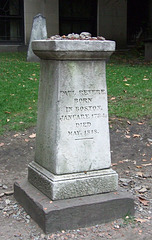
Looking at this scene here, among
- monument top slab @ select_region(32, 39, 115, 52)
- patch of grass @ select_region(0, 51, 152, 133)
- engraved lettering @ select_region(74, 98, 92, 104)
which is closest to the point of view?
monument top slab @ select_region(32, 39, 115, 52)

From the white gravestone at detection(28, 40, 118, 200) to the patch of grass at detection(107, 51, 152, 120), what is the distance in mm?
3467

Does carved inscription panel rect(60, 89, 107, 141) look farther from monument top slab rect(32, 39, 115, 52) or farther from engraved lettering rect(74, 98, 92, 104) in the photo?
monument top slab rect(32, 39, 115, 52)

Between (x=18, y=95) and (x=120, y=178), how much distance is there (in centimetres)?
411

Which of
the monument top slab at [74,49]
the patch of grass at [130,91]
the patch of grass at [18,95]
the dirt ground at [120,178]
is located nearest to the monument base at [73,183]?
the dirt ground at [120,178]

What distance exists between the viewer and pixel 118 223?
4.06m

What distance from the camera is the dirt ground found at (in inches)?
152

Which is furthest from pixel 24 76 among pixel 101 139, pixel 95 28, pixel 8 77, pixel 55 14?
pixel 95 28

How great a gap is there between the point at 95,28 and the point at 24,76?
10576 mm

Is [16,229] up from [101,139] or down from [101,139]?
down

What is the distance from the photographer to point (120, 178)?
525 centimetres

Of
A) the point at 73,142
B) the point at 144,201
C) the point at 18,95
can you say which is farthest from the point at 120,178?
the point at 18,95

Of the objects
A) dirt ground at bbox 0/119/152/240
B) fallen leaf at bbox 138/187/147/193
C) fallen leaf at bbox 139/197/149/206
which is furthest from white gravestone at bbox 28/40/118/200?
fallen leaf at bbox 138/187/147/193

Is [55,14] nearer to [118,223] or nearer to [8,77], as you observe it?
[8,77]

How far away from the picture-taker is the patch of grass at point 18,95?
23.6ft
